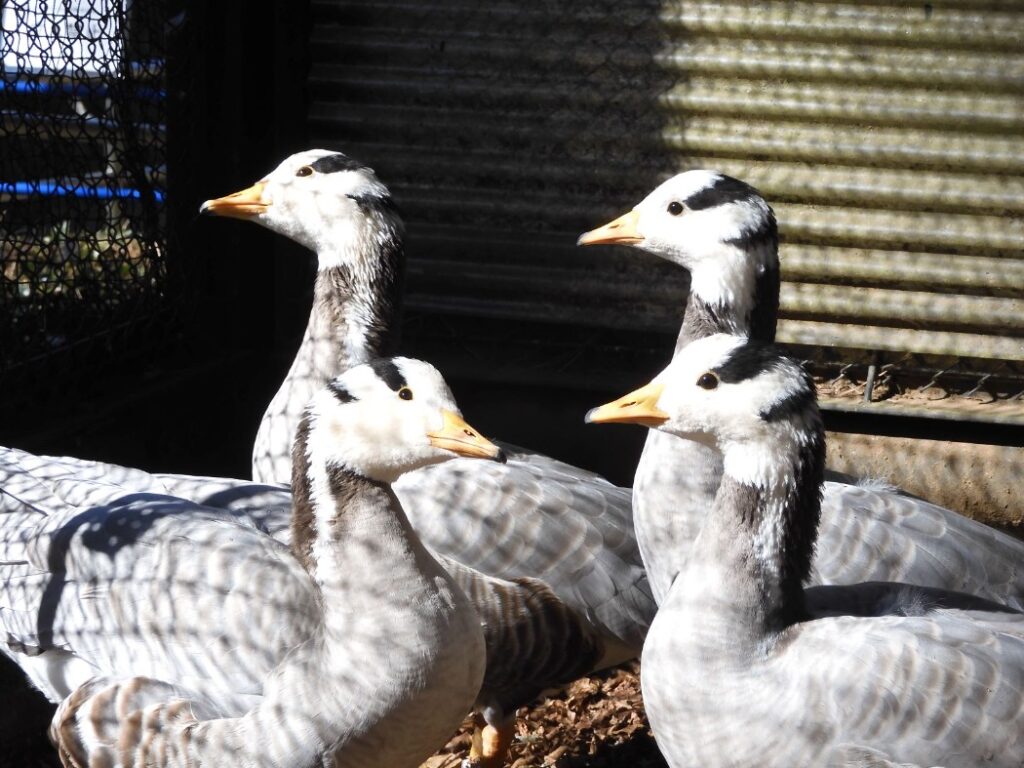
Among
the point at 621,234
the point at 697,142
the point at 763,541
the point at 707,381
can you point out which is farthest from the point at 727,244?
the point at 697,142

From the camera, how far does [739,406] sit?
3211mm

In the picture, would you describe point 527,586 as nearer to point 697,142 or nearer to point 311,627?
point 311,627

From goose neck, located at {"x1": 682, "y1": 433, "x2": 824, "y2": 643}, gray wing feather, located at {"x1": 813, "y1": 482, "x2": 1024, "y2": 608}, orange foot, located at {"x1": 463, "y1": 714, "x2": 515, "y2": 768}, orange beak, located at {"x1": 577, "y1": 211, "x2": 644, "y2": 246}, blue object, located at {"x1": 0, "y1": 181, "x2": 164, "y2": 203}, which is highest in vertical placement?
orange beak, located at {"x1": 577, "y1": 211, "x2": 644, "y2": 246}

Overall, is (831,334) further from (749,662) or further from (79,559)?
(79,559)

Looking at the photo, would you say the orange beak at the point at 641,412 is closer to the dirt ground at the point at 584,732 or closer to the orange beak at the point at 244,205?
the dirt ground at the point at 584,732

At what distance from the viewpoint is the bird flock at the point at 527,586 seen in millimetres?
3096

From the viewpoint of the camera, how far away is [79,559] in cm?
375

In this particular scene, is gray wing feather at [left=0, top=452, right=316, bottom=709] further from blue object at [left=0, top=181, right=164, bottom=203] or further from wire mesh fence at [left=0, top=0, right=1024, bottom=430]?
wire mesh fence at [left=0, top=0, right=1024, bottom=430]

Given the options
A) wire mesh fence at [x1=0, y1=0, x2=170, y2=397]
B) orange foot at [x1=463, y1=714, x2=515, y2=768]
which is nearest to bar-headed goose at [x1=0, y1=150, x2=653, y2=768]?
orange foot at [x1=463, y1=714, x2=515, y2=768]

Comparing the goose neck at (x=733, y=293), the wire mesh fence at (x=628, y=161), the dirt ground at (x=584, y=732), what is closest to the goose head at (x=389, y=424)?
the goose neck at (x=733, y=293)

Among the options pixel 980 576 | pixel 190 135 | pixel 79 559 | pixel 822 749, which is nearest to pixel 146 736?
pixel 79 559

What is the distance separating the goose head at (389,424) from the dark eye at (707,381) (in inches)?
21.9

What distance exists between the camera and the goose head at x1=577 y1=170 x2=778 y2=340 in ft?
13.3

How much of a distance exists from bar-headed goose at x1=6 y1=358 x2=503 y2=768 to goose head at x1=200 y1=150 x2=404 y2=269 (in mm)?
1420
